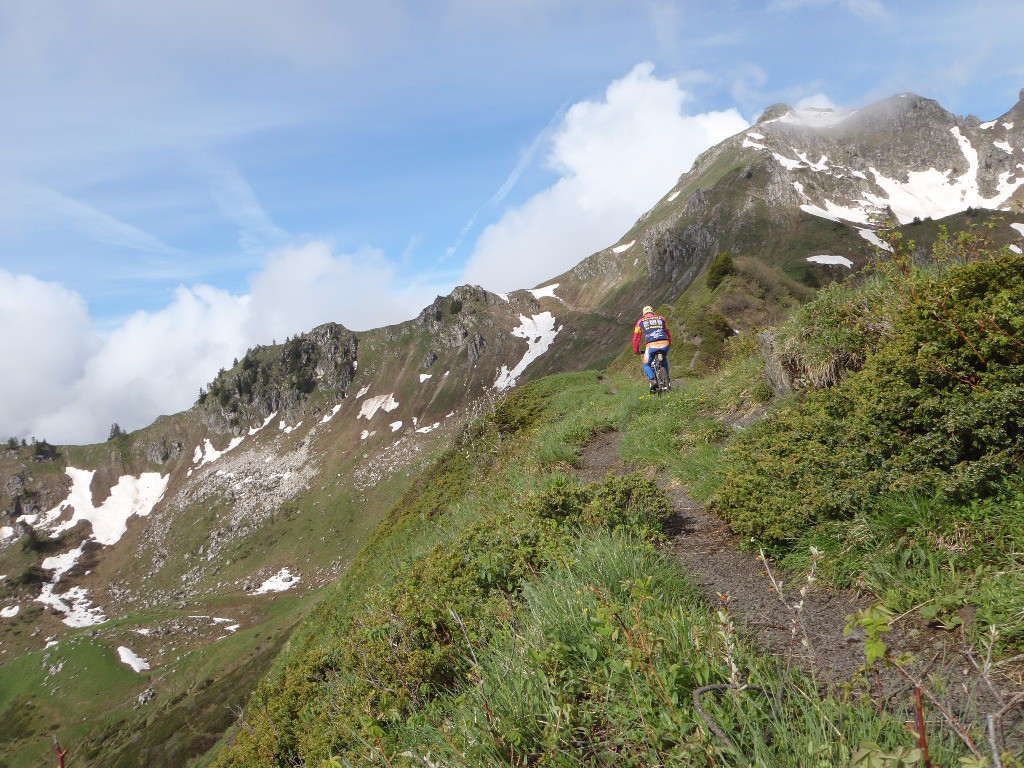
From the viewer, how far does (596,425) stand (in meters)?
14.5

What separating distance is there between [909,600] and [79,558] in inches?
8749

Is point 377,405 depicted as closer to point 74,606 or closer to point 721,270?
point 74,606

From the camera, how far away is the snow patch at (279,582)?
116 metres

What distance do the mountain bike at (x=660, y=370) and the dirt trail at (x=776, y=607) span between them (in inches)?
353

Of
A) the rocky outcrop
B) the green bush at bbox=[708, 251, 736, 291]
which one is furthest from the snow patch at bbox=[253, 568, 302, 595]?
the green bush at bbox=[708, 251, 736, 291]

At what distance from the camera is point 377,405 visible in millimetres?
165375

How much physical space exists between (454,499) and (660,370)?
7549 mm

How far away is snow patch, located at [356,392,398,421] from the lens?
532 feet

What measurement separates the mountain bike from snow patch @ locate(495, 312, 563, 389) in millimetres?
117668

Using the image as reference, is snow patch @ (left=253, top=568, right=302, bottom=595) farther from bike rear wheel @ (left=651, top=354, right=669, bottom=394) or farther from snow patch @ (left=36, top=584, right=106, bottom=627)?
bike rear wheel @ (left=651, top=354, right=669, bottom=394)

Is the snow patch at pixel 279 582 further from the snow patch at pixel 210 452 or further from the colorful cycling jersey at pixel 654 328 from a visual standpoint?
the colorful cycling jersey at pixel 654 328

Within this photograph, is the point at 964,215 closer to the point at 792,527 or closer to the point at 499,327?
the point at 499,327

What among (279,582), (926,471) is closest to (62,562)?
(279,582)

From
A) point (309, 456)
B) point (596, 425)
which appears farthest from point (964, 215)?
point (309, 456)
